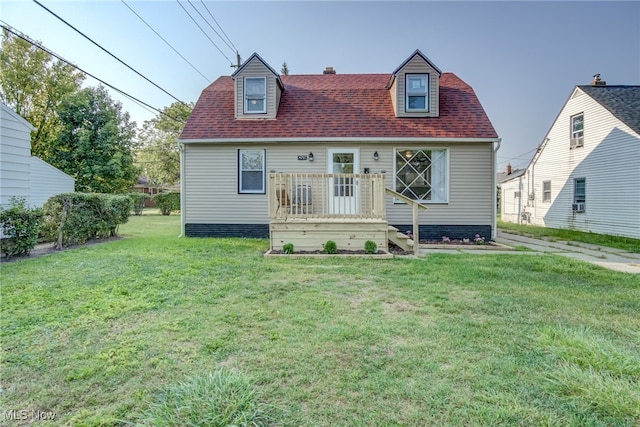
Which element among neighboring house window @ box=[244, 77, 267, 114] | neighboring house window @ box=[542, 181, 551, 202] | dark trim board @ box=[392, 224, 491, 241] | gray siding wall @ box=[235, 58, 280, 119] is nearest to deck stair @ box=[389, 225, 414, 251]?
dark trim board @ box=[392, 224, 491, 241]

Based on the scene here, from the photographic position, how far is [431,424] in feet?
5.25

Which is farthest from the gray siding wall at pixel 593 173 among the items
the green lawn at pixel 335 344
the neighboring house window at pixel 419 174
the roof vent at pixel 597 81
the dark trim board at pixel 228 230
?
the dark trim board at pixel 228 230

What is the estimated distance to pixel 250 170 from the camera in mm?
9094

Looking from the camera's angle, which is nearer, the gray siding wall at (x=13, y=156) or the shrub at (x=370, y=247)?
the gray siding wall at (x=13, y=156)

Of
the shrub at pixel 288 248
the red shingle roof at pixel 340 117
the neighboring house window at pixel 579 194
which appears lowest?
the shrub at pixel 288 248

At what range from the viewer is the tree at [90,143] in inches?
682

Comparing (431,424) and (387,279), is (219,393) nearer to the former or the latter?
(431,424)

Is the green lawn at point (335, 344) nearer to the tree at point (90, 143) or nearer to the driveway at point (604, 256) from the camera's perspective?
the driveway at point (604, 256)

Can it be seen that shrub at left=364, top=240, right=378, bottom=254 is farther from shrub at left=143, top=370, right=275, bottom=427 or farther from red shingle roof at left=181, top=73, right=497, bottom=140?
shrub at left=143, top=370, right=275, bottom=427

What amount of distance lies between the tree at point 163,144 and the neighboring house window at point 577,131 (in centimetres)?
3006

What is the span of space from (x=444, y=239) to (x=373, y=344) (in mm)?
6810

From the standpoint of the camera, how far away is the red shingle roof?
8.77 metres

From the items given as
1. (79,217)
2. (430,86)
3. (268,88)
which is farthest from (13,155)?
(430,86)

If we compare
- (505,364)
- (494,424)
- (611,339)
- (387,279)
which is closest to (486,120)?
(387,279)
